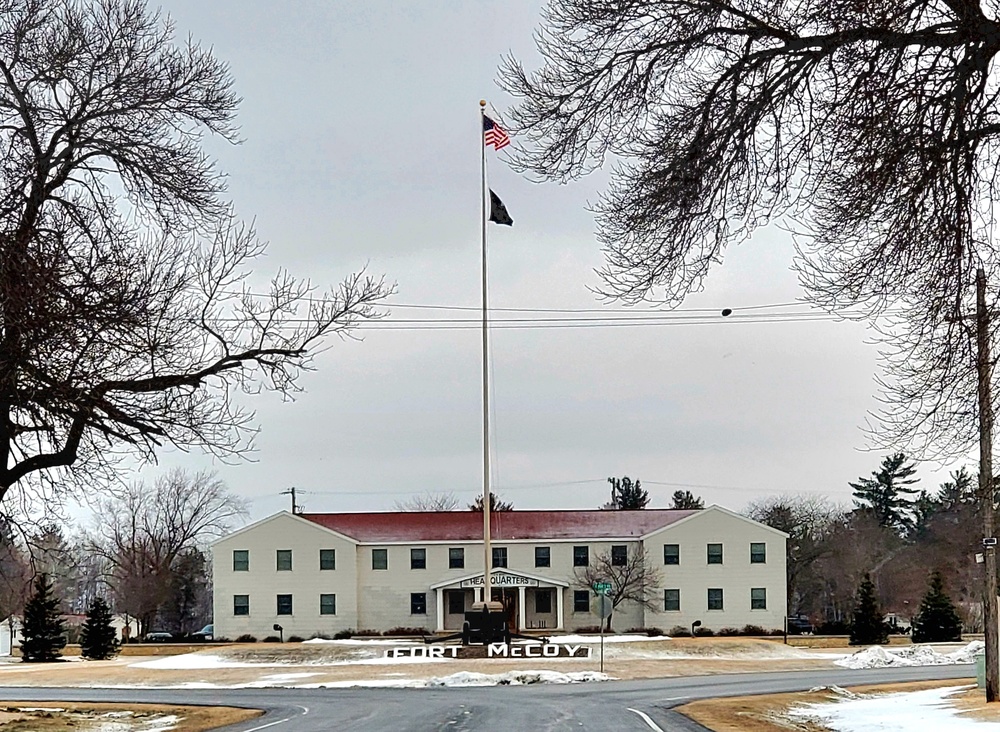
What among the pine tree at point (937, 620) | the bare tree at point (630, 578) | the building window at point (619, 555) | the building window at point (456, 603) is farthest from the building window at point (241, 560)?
the pine tree at point (937, 620)

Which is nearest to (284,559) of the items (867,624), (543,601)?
(543,601)

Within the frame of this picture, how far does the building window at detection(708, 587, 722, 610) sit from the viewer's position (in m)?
71.2

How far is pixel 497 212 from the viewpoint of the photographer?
145 feet

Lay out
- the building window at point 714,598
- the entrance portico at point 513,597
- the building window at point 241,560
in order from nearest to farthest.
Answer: the entrance portico at point 513,597 < the building window at point 714,598 < the building window at point 241,560

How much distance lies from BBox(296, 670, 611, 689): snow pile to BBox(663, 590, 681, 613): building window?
30.1 m

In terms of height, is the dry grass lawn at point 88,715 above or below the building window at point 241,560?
below

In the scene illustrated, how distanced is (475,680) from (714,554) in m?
35.0

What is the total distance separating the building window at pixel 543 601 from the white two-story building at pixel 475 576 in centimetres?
6

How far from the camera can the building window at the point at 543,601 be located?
7319 centimetres

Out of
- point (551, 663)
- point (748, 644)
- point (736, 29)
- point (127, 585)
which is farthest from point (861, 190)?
point (127, 585)

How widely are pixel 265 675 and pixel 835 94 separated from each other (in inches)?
1649

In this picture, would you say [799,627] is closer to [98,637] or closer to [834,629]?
[834,629]

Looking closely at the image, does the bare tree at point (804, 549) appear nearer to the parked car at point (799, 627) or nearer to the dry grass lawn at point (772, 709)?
the parked car at point (799, 627)

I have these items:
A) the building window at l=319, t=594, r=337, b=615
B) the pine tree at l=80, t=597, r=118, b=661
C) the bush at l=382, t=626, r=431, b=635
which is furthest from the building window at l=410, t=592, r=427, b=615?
the pine tree at l=80, t=597, r=118, b=661
